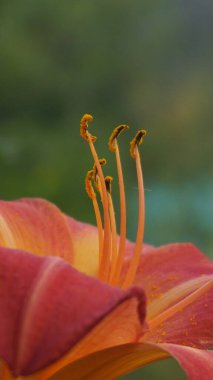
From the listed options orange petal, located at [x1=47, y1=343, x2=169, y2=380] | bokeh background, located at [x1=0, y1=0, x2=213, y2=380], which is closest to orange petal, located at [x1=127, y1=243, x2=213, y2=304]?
orange petal, located at [x1=47, y1=343, x2=169, y2=380]

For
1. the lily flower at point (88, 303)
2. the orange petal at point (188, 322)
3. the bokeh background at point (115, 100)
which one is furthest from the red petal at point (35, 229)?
the bokeh background at point (115, 100)

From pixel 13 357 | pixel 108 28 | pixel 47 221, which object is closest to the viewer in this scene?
pixel 13 357

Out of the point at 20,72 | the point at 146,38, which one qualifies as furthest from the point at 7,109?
the point at 146,38

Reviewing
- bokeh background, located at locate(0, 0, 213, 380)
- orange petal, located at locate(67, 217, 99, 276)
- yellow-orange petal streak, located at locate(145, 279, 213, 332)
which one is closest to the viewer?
yellow-orange petal streak, located at locate(145, 279, 213, 332)

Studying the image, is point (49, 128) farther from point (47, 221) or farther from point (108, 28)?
point (47, 221)

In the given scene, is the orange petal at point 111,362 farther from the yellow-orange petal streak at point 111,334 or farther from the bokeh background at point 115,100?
the bokeh background at point 115,100

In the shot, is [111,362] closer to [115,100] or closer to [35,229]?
[35,229]

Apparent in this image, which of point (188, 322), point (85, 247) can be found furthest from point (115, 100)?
point (188, 322)

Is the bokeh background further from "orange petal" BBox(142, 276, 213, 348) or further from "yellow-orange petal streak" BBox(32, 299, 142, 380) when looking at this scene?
"yellow-orange petal streak" BBox(32, 299, 142, 380)
